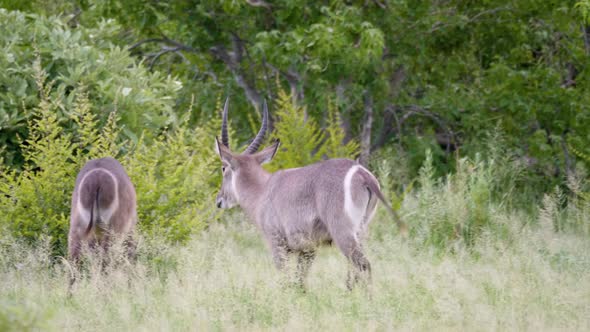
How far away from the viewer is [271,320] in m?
5.64

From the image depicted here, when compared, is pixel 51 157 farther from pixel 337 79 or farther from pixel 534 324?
pixel 337 79

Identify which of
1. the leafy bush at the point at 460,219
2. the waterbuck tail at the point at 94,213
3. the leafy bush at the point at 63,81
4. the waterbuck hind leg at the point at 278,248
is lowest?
the leafy bush at the point at 460,219

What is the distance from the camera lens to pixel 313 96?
12.2 metres

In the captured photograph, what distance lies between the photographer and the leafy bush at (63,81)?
794 centimetres

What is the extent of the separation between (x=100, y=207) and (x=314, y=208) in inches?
62.1

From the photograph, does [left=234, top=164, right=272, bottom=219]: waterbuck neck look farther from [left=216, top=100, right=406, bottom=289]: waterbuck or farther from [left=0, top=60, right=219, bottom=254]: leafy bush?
[left=0, top=60, right=219, bottom=254]: leafy bush

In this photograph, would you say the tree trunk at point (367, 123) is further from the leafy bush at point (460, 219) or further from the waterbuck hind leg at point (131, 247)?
the waterbuck hind leg at point (131, 247)

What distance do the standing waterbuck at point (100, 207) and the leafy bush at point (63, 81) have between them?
3.51 ft

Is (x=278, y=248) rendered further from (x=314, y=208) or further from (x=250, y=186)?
(x=250, y=186)

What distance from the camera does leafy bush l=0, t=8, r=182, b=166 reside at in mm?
7938

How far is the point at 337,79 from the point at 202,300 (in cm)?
595

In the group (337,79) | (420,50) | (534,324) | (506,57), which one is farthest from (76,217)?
(506,57)

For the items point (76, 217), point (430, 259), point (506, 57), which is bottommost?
point (430, 259)

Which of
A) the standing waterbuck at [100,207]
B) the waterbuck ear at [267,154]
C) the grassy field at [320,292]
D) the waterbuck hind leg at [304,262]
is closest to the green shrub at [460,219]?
the grassy field at [320,292]
